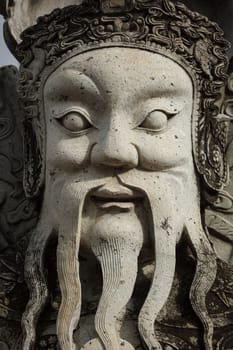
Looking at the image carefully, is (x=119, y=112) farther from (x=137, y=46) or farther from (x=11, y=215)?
(x=11, y=215)

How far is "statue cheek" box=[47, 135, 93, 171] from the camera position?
4332 millimetres

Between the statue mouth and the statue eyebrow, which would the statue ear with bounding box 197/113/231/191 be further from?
the statue eyebrow

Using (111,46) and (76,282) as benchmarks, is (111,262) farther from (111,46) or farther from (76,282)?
(111,46)

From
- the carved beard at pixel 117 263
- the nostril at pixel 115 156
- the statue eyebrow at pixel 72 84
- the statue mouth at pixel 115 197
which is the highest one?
the statue eyebrow at pixel 72 84

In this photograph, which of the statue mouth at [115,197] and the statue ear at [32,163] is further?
the statue ear at [32,163]

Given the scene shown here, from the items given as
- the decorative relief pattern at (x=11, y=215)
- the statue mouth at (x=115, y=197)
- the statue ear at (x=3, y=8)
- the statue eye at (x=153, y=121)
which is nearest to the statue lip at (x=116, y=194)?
the statue mouth at (x=115, y=197)

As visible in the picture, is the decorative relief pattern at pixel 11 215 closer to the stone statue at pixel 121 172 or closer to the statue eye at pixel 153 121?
the stone statue at pixel 121 172

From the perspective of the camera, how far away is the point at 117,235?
4.27 meters

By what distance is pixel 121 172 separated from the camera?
170 inches

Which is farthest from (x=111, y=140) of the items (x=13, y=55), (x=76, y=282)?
(x=13, y=55)

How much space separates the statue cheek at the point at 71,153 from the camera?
4.33 meters

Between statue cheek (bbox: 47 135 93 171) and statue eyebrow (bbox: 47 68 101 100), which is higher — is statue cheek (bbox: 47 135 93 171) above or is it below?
below

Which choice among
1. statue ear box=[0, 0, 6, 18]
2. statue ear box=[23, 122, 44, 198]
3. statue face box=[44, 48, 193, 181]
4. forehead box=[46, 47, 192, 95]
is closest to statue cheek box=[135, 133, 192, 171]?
statue face box=[44, 48, 193, 181]

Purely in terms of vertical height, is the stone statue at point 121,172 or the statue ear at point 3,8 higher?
the statue ear at point 3,8
